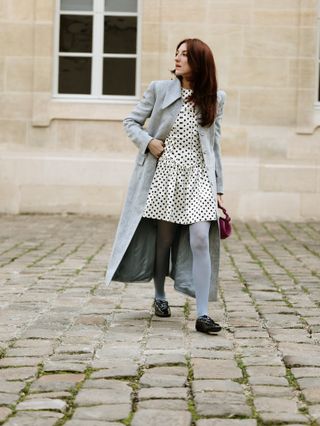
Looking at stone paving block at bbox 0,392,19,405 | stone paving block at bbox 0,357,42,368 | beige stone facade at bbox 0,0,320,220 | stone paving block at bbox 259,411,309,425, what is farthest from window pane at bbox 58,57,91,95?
stone paving block at bbox 259,411,309,425

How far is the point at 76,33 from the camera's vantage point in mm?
15516

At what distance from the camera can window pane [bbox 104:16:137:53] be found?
15.5 meters

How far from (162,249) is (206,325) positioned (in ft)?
2.13

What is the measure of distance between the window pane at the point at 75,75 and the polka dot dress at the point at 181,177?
9.15 meters

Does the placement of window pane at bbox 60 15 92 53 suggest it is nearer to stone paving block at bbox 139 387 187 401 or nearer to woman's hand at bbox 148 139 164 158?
woman's hand at bbox 148 139 164 158

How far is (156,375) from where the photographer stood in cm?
493

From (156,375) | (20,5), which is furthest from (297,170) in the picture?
(156,375)

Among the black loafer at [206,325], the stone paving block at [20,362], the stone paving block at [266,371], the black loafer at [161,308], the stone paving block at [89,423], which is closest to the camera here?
the stone paving block at [89,423]

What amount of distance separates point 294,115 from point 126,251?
29.3ft

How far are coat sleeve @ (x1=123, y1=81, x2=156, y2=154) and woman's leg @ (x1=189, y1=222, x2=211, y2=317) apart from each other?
0.61m

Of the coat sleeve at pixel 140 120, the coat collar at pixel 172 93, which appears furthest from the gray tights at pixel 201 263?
the coat collar at pixel 172 93

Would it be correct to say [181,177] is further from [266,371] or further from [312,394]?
[312,394]

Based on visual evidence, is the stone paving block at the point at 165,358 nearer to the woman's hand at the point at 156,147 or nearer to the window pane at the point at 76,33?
the woman's hand at the point at 156,147

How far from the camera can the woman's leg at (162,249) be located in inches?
255
